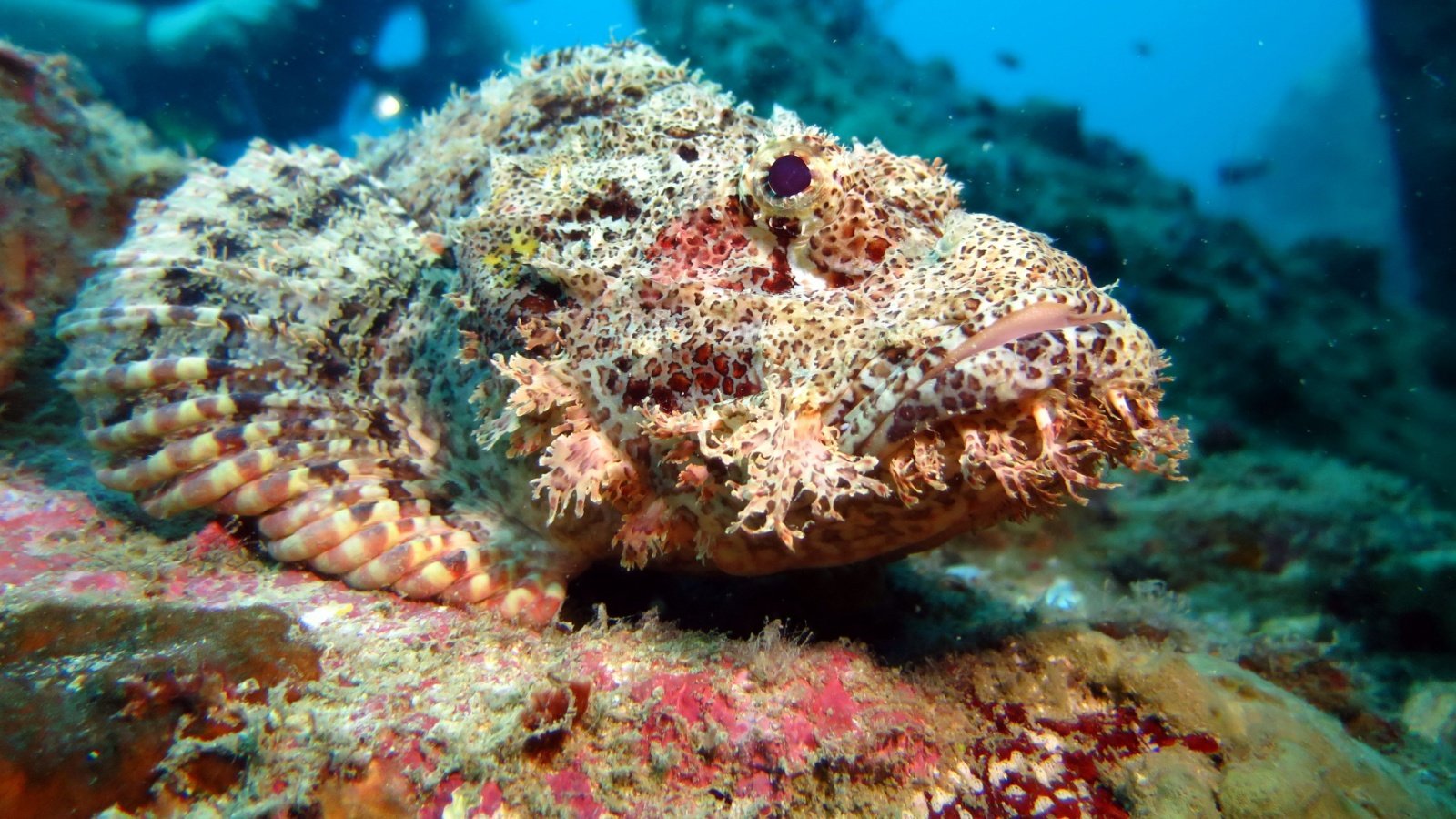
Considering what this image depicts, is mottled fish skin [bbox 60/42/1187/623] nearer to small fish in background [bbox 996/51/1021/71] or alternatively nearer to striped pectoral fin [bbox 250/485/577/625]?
striped pectoral fin [bbox 250/485/577/625]

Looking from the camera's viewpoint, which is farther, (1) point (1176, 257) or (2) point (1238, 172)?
(2) point (1238, 172)

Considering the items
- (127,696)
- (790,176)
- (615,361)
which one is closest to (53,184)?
(127,696)

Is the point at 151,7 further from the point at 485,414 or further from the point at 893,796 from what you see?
the point at 893,796

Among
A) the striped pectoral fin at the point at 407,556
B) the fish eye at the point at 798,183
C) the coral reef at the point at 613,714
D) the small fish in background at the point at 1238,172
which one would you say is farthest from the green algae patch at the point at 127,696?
the small fish in background at the point at 1238,172

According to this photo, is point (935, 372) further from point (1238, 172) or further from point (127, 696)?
point (1238, 172)

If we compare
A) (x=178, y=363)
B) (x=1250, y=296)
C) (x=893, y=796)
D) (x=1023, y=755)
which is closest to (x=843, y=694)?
(x=893, y=796)

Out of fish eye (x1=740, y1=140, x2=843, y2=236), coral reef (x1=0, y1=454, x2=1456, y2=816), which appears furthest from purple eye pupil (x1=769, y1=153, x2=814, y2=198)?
coral reef (x1=0, y1=454, x2=1456, y2=816)

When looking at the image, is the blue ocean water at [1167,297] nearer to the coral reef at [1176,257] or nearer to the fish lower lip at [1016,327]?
the coral reef at [1176,257]
